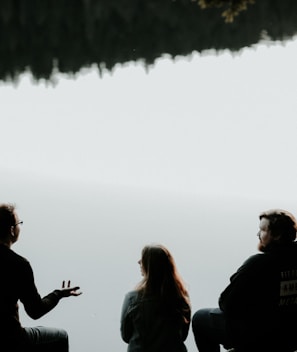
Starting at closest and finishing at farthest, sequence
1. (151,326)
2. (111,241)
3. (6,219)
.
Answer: (6,219) → (151,326) → (111,241)

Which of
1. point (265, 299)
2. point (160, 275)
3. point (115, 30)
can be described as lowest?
point (265, 299)

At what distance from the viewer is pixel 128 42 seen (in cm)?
264

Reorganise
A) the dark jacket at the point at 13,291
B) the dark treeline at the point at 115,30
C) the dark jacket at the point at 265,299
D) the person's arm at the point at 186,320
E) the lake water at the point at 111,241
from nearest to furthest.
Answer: the dark jacket at the point at 13,291 < the dark jacket at the point at 265,299 < the person's arm at the point at 186,320 < the dark treeline at the point at 115,30 < the lake water at the point at 111,241

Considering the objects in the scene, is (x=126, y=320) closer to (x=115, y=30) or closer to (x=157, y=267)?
(x=157, y=267)

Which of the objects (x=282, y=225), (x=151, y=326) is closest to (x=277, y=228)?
(x=282, y=225)

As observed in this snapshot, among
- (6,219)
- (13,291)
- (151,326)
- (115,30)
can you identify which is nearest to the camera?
(13,291)

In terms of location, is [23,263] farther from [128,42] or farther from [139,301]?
[128,42]

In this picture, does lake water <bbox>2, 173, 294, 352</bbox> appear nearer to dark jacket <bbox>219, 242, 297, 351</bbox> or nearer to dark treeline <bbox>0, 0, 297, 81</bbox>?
dark treeline <bbox>0, 0, 297, 81</bbox>

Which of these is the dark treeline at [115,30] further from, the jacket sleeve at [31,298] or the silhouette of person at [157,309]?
the jacket sleeve at [31,298]

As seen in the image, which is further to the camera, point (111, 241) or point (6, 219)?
point (111, 241)

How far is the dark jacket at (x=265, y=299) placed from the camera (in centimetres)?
178

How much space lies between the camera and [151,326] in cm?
182

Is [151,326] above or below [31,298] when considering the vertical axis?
below

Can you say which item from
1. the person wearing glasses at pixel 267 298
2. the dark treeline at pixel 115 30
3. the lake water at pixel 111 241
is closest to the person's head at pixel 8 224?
the person wearing glasses at pixel 267 298
